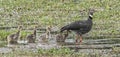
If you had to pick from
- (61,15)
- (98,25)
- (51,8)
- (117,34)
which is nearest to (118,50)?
(117,34)

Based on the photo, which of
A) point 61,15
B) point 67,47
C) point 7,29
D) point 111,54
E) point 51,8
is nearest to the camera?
point 111,54

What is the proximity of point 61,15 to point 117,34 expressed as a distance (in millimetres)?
5476

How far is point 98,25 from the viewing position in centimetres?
2284

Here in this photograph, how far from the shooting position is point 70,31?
20.9 metres

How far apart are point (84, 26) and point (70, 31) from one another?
1.24 meters

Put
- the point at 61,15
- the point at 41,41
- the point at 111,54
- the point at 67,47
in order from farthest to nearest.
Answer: the point at 61,15, the point at 41,41, the point at 67,47, the point at 111,54

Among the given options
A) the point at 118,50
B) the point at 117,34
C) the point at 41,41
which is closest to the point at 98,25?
the point at 117,34

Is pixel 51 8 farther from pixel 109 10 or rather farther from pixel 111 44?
pixel 111 44

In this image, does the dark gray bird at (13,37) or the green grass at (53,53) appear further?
the dark gray bird at (13,37)

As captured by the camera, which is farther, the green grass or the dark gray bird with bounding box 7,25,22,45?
the dark gray bird with bounding box 7,25,22,45

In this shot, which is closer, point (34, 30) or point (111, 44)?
point (111, 44)

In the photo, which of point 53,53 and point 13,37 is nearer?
point 53,53

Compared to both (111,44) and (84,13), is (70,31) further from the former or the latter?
(84,13)

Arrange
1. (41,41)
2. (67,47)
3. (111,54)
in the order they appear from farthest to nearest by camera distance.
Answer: (41,41)
(67,47)
(111,54)
